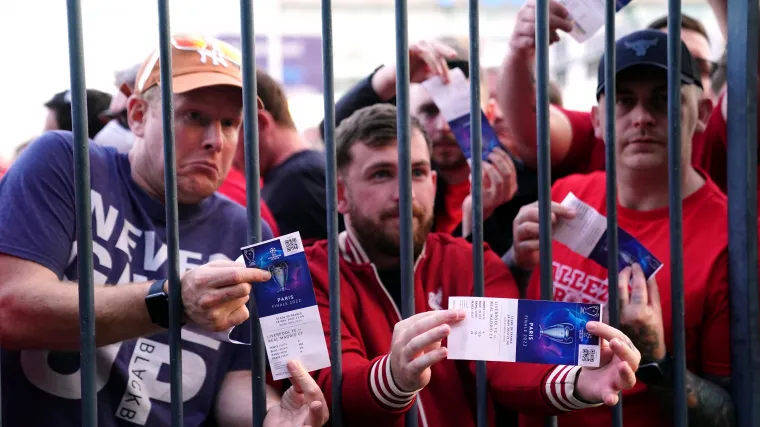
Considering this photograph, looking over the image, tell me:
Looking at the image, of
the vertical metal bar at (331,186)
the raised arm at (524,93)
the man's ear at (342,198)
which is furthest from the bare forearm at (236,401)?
the raised arm at (524,93)

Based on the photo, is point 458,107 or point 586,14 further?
point 458,107

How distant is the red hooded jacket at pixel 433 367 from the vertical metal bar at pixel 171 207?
0.34 metres

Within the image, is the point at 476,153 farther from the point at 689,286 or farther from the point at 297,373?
the point at 689,286

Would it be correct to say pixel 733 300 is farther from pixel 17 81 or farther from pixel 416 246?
pixel 17 81

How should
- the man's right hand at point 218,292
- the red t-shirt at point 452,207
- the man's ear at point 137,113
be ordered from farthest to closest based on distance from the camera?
the red t-shirt at point 452,207, the man's ear at point 137,113, the man's right hand at point 218,292

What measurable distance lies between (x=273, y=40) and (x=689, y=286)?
1031 cm

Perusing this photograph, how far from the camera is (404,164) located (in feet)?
4.92

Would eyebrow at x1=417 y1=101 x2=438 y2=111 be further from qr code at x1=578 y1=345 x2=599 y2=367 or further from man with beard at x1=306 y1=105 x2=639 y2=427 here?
qr code at x1=578 y1=345 x2=599 y2=367

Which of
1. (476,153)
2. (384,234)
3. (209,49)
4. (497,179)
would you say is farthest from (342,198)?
(476,153)

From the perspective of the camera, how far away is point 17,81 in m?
5.05

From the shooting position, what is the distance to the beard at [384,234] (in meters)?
2.10

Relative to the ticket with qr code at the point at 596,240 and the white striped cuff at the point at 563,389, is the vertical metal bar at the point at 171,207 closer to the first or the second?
the white striped cuff at the point at 563,389

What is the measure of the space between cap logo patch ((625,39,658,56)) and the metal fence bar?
0.35m

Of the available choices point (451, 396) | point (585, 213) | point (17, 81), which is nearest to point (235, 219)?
point (451, 396)
